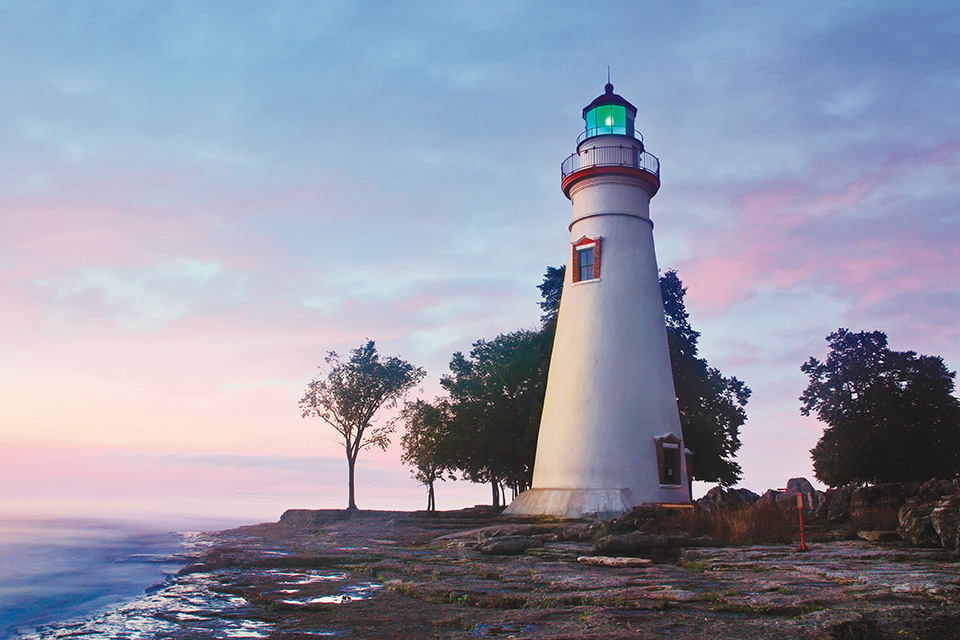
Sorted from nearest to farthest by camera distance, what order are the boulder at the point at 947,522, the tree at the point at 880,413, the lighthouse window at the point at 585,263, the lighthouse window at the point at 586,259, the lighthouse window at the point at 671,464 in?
1. the boulder at the point at 947,522
2. the lighthouse window at the point at 671,464
3. the lighthouse window at the point at 586,259
4. the lighthouse window at the point at 585,263
5. the tree at the point at 880,413

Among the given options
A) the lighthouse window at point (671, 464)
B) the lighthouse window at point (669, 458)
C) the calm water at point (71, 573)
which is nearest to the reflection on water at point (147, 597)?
the calm water at point (71, 573)

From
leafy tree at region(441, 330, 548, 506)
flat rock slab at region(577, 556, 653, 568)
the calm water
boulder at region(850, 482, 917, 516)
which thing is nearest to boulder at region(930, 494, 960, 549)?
flat rock slab at region(577, 556, 653, 568)

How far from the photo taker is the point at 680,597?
827cm

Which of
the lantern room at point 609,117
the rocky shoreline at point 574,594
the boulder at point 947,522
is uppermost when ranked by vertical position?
the lantern room at point 609,117

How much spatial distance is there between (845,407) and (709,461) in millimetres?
13059

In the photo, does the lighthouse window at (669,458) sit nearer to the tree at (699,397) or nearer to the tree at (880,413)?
the tree at (699,397)

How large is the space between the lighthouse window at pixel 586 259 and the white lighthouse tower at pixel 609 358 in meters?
0.04

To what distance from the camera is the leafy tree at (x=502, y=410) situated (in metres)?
33.7

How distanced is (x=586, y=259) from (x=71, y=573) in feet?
62.4

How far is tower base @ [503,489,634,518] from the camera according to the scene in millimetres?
23531

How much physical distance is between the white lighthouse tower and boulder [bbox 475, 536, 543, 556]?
7.18m

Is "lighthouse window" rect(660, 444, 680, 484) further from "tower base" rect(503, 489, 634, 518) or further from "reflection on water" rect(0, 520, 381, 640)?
"reflection on water" rect(0, 520, 381, 640)

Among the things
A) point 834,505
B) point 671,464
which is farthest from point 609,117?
point 834,505

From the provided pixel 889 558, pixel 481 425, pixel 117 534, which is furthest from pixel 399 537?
pixel 117 534
